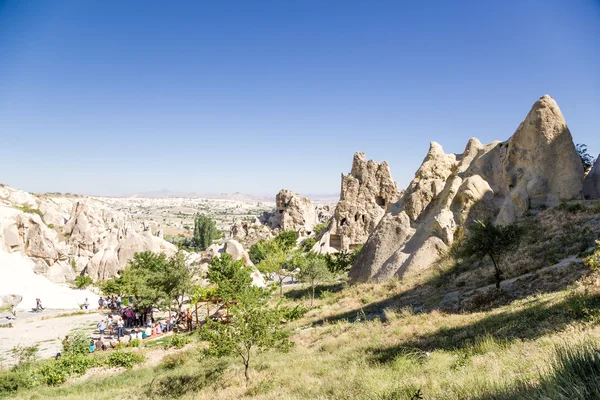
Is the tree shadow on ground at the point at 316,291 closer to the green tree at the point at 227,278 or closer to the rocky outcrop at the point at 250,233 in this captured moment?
the green tree at the point at 227,278

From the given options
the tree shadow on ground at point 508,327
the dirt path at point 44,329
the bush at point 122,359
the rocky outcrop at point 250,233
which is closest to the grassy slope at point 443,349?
the tree shadow on ground at point 508,327

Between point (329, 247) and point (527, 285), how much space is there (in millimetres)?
40806

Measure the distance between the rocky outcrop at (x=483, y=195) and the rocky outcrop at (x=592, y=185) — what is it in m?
0.91

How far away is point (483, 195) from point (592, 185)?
6.25 metres

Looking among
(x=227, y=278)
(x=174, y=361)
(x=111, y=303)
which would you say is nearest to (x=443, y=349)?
(x=174, y=361)

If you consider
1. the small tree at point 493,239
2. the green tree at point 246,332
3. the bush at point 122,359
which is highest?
the small tree at point 493,239

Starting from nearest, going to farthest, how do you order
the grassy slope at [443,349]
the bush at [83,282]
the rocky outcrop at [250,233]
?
the grassy slope at [443,349] → the bush at [83,282] → the rocky outcrop at [250,233]

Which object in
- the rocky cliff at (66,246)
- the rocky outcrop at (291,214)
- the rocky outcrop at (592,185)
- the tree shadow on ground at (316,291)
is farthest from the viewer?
the rocky outcrop at (291,214)

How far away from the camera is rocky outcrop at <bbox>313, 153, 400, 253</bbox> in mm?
54094

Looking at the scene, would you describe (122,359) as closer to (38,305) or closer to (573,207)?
(38,305)

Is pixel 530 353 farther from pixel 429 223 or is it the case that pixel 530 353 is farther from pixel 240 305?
pixel 429 223

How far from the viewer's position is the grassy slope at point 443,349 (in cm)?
529

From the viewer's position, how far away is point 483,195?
968 inches

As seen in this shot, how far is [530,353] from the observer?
679 centimetres
